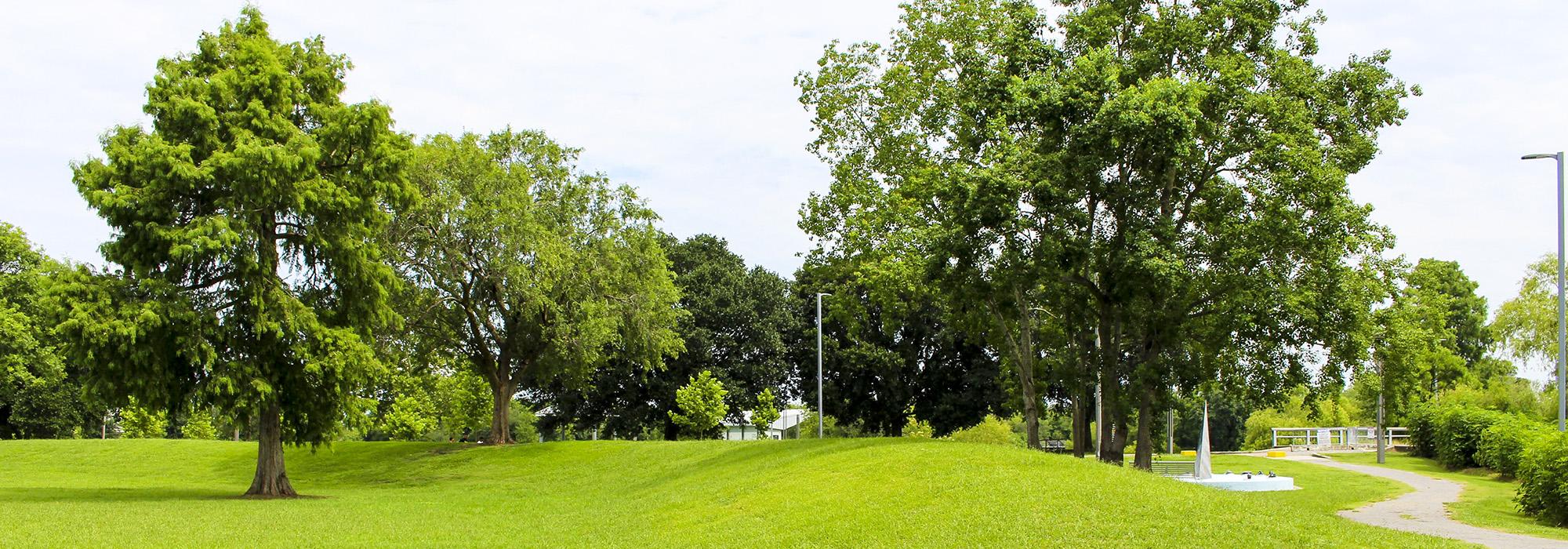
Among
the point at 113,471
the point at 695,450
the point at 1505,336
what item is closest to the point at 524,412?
the point at 113,471

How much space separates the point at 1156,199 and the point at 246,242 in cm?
2074

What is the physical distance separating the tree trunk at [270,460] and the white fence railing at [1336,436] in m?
49.8

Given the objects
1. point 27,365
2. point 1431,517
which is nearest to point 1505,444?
point 1431,517

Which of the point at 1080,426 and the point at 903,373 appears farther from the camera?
the point at 903,373

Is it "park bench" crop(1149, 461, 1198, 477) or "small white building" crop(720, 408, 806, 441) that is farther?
"small white building" crop(720, 408, 806, 441)

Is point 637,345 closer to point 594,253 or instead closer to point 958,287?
point 594,253

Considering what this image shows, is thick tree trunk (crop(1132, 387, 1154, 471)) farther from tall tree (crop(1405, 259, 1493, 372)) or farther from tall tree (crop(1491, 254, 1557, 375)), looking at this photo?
tall tree (crop(1405, 259, 1493, 372))

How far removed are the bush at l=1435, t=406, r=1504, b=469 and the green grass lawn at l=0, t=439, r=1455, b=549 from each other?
229 inches

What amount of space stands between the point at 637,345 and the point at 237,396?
58.2 ft

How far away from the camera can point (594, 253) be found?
41.0 metres

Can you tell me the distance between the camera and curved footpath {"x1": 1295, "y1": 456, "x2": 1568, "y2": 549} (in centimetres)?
1484

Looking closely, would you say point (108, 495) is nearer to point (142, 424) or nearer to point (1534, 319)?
point (142, 424)

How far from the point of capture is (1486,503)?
23031mm

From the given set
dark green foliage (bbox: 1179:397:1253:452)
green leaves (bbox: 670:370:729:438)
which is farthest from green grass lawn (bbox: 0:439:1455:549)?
dark green foliage (bbox: 1179:397:1253:452)
